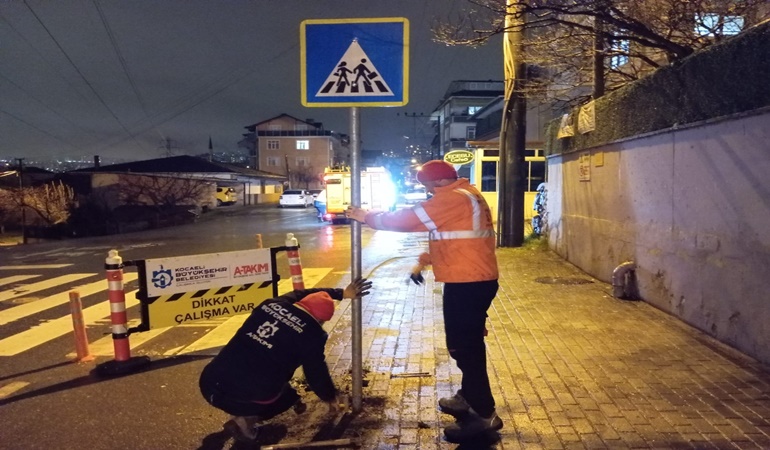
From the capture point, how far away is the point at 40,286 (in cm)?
1119

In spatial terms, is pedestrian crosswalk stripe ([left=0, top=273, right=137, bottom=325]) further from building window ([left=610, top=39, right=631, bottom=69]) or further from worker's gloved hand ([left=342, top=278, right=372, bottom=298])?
building window ([left=610, top=39, right=631, bottom=69])

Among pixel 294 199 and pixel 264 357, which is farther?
pixel 294 199

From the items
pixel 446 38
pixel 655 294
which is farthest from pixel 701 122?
pixel 446 38

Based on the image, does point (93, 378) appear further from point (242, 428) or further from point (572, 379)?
point (572, 379)

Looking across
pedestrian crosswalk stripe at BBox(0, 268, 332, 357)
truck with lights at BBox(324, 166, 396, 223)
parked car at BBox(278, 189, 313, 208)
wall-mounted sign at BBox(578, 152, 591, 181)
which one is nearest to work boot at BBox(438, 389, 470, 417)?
pedestrian crosswalk stripe at BBox(0, 268, 332, 357)

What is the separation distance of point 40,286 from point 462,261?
1041 centimetres

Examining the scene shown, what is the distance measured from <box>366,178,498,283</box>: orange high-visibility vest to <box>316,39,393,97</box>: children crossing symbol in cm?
91

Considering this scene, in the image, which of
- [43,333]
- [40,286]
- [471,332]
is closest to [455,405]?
[471,332]

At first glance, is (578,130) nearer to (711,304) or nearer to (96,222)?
(711,304)

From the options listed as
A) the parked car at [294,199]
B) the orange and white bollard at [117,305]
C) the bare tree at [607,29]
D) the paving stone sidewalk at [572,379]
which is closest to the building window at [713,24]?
the bare tree at [607,29]

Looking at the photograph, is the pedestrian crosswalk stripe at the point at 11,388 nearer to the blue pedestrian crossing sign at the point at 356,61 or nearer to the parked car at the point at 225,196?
the blue pedestrian crossing sign at the point at 356,61

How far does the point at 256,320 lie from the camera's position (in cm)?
366

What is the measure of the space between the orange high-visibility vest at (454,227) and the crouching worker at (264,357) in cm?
76

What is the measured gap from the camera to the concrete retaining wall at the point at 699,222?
523cm
